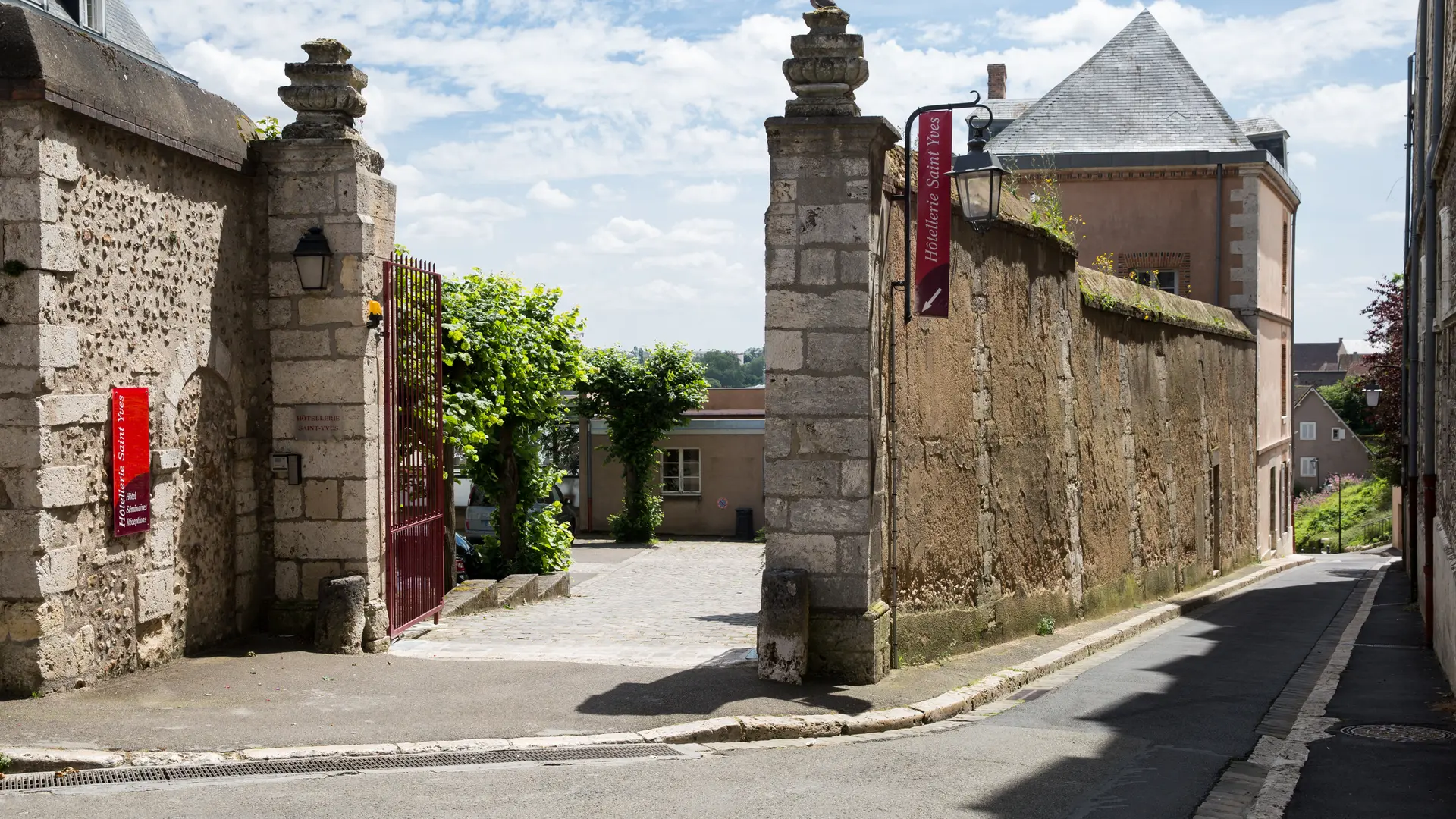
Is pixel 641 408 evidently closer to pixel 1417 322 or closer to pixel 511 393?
pixel 511 393

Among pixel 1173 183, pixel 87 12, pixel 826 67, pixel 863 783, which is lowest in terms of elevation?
pixel 863 783

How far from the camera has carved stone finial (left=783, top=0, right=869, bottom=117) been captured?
7688mm

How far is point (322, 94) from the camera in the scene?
850 centimetres

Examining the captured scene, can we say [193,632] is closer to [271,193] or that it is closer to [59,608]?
[59,608]

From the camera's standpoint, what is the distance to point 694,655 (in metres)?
8.88

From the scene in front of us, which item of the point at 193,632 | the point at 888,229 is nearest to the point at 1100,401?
the point at 888,229

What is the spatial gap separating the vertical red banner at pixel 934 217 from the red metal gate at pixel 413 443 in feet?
11.9

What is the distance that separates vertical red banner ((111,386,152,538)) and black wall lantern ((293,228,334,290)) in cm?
145

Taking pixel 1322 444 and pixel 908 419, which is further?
pixel 1322 444

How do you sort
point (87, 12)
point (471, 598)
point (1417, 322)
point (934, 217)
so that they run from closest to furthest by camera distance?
point (934, 217) → point (471, 598) → point (1417, 322) → point (87, 12)

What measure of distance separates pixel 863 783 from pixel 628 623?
6.74 metres

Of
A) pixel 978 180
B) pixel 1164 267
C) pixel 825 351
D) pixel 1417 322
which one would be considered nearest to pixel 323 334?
pixel 825 351

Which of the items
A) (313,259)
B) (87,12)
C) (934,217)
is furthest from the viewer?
(87,12)

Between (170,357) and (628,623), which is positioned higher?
(170,357)
